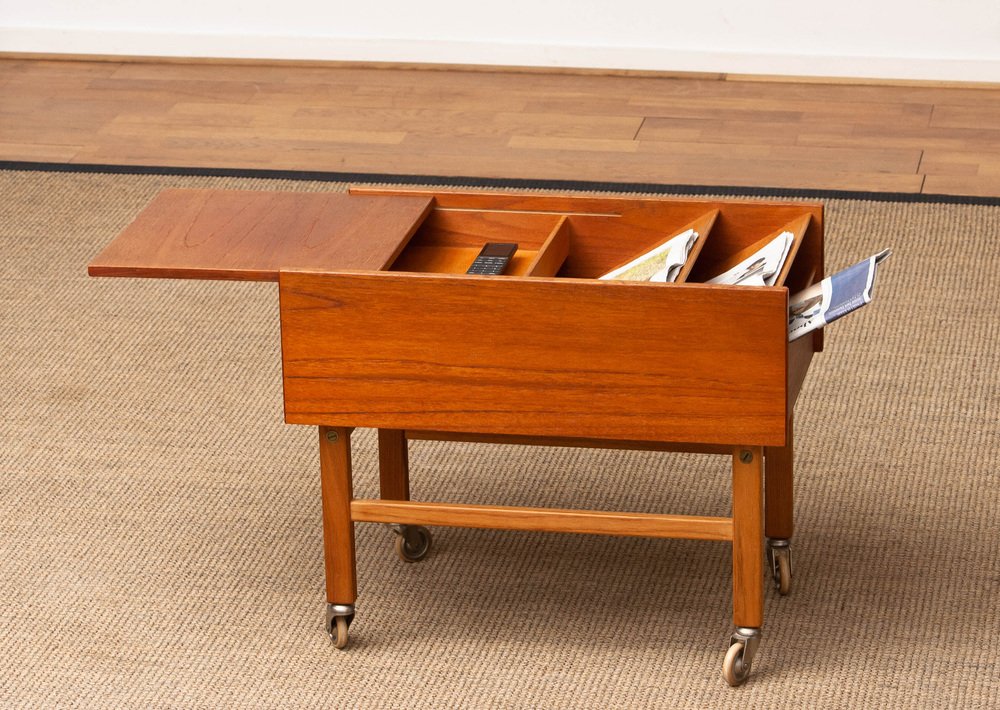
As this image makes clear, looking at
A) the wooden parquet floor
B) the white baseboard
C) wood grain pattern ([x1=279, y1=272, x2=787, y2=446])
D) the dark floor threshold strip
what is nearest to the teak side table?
wood grain pattern ([x1=279, y1=272, x2=787, y2=446])

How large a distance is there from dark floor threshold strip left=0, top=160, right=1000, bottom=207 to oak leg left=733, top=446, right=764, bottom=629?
5.63ft

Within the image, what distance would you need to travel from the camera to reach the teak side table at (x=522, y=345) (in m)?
1.68

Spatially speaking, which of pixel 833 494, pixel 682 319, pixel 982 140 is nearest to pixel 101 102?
pixel 982 140

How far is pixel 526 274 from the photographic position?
1744mm

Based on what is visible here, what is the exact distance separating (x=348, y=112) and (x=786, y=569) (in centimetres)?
236

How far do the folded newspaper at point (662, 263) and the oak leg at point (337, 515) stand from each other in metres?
0.37

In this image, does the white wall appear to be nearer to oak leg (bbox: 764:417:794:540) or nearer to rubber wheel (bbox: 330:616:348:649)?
oak leg (bbox: 764:417:794:540)

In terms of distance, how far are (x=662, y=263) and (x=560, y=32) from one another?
8.67 feet

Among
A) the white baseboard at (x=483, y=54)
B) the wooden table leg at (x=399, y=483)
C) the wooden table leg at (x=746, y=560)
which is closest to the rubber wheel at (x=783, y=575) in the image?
the wooden table leg at (x=746, y=560)

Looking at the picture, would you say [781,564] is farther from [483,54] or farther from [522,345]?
[483,54]

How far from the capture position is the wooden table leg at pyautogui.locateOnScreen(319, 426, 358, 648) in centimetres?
181

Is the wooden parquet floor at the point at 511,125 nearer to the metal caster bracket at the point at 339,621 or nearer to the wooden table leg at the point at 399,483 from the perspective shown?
the wooden table leg at the point at 399,483

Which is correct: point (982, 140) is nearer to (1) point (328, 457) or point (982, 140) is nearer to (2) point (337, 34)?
(2) point (337, 34)

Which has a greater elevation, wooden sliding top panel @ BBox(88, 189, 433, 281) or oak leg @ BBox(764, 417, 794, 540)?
wooden sliding top panel @ BBox(88, 189, 433, 281)
